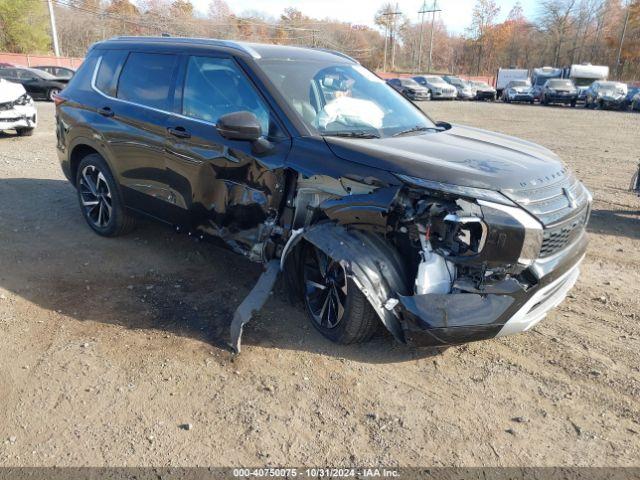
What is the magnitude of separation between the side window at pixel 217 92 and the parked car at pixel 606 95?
32433 millimetres

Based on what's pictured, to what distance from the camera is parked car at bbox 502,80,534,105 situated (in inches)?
→ 1394

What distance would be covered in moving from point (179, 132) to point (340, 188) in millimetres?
1648

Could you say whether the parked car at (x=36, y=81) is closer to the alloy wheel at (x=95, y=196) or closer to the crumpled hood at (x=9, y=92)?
the crumpled hood at (x=9, y=92)

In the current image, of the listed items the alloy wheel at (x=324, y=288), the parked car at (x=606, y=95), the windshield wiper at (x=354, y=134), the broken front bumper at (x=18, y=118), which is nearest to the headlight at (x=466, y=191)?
the alloy wheel at (x=324, y=288)

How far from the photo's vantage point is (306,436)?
109 inches

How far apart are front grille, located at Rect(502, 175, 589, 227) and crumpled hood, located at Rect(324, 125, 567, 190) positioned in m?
0.05

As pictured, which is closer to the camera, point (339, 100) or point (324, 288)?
point (324, 288)

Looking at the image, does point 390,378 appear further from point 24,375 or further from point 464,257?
point 24,375

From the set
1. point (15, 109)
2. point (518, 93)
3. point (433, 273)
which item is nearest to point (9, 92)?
point (15, 109)

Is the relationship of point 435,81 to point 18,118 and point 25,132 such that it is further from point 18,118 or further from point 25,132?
point 18,118

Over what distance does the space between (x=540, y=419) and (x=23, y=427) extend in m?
2.80

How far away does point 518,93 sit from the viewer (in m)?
35.6

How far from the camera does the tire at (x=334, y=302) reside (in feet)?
11.0

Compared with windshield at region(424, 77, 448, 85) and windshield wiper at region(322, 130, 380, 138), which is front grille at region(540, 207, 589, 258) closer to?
windshield wiper at region(322, 130, 380, 138)
